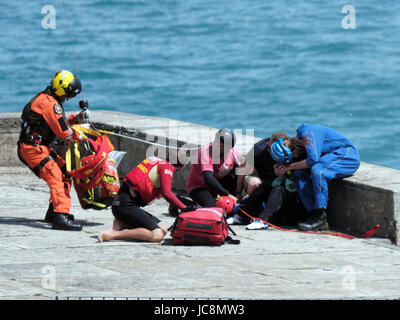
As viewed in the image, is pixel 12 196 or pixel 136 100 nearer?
pixel 12 196

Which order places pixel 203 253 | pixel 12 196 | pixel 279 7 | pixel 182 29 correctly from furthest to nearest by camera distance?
pixel 279 7 < pixel 182 29 < pixel 12 196 < pixel 203 253

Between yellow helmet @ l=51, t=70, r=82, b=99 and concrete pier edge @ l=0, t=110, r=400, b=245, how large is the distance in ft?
7.65

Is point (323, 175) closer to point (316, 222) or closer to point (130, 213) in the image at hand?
point (316, 222)

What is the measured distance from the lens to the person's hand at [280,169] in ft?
32.3

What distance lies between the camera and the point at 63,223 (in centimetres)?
923

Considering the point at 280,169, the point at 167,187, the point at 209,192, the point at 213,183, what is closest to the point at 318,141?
the point at 280,169

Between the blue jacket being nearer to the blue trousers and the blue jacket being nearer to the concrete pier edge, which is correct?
the blue trousers

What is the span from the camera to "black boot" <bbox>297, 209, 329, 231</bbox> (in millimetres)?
9531

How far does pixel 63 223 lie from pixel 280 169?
245cm

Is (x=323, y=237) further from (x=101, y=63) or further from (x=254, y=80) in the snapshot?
(x=101, y=63)

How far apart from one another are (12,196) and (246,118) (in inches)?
918

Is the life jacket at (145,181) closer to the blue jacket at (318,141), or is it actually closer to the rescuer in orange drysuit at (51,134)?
the rescuer in orange drysuit at (51,134)

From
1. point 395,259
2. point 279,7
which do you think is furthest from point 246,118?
point 395,259

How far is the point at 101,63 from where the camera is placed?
42.1 metres
